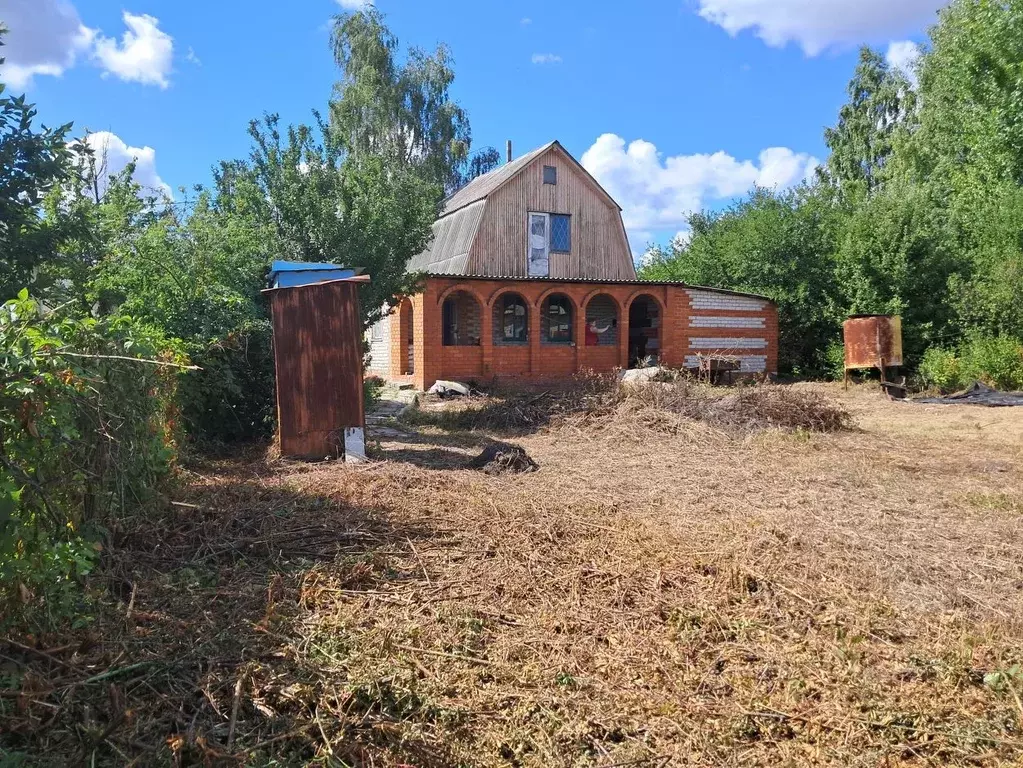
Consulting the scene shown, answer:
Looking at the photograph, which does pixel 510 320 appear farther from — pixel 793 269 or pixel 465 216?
pixel 793 269

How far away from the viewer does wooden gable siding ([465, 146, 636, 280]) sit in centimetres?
2303

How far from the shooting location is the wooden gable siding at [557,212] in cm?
2303

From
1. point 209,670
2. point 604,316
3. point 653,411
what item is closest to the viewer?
point 209,670

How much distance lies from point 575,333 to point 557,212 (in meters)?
5.75

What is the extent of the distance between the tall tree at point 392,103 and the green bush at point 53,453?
83.1 ft

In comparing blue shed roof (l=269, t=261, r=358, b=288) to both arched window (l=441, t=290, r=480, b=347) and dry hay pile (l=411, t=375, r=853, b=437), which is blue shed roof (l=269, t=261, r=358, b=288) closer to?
dry hay pile (l=411, t=375, r=853, b=437)

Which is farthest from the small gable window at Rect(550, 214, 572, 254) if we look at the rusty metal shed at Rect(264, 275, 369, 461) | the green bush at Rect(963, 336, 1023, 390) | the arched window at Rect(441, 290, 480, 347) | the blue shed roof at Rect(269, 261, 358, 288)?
the rusty metal shed at Rect(264, 275, 369, 461)

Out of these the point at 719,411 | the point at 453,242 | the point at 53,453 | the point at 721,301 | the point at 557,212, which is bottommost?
the point at 719,411

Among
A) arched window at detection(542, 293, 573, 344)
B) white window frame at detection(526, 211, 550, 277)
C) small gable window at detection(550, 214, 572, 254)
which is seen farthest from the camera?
small gable window at detection(550, 214, 572, 254)

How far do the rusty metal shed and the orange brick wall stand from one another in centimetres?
1027

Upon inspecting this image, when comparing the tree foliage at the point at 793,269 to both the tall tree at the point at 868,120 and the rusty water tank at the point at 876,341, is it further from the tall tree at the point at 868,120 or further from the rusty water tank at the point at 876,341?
the tall tree at the point at 868,120

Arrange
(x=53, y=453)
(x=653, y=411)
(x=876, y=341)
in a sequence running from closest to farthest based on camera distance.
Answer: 1. (x=53, y=453)
2. (x=653, y=411)
3. (x=876, y=341)

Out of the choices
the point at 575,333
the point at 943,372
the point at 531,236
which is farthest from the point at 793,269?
the point at 531,236

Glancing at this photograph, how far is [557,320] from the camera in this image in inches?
881
